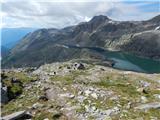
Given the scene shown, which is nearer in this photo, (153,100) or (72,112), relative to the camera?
(72,112)

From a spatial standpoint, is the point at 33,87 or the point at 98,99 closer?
the point at 98,99

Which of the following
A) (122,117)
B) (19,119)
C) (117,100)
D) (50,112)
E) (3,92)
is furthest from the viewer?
(3,92)

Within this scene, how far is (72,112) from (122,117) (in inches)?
190

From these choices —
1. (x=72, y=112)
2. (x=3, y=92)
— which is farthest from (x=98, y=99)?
(x=3, y=92)

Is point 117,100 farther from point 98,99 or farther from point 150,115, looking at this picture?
point 150,115

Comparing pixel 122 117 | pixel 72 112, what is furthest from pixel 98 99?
pixel 122 117

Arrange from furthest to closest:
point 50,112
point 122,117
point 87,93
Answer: point 87,93 < point 50,112 < point 122,117

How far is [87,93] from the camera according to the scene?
33.5 metres

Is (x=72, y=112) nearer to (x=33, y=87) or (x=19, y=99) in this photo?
(x=19, y=99)

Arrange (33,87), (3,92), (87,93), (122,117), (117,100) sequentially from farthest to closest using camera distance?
1. (33,87)
2. (3,92)
3. (87,93)
4. (117,100)
5. (122,117)

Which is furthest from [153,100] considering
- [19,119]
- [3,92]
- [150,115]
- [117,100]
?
[3,92]

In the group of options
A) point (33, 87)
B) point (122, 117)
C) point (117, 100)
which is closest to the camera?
point (122, 117)

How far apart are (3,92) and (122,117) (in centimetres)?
1662

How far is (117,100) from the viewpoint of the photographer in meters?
30.1
